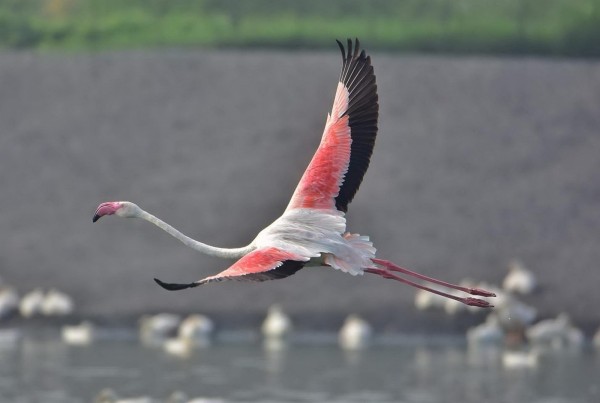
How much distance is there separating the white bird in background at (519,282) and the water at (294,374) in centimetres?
264

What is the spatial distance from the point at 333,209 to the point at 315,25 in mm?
27300

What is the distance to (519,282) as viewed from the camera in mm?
27719

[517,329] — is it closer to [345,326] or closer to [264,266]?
[345,326]

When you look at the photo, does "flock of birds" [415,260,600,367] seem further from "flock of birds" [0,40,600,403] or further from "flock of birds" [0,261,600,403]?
"flock of birds" [0,40,600,403]

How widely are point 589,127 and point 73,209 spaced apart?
1169 cm

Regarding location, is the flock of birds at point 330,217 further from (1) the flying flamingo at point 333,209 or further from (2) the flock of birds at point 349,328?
(2) the flock of birds at point 349,328

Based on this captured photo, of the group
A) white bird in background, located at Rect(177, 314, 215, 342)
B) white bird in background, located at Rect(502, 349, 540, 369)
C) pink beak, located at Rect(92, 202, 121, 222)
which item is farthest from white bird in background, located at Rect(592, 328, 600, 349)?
pink beak, located at Rect(92, 202, 121, 222)

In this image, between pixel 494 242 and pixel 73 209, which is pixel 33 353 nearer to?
pixel 73 209

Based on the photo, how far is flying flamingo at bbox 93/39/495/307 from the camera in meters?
12.8

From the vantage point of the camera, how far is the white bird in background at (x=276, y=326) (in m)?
25.9

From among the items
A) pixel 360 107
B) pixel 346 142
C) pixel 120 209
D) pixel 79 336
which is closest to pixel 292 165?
pixel 79 336

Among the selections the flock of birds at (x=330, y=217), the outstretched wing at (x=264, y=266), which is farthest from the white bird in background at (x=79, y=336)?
the outstretched wing at (x=264, y=266)

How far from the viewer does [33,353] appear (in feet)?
77.9

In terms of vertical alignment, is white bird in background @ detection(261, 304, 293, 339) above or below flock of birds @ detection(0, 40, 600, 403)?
above
